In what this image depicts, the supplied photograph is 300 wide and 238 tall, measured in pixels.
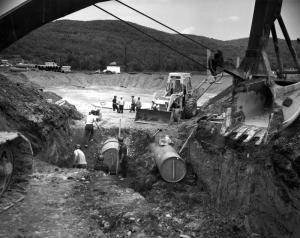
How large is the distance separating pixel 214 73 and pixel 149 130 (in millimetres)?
9122

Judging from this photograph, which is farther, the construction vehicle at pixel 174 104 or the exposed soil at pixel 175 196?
the construction vehicle at pixel 174 104

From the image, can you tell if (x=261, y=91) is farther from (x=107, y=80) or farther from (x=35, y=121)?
(x=107, y=80)

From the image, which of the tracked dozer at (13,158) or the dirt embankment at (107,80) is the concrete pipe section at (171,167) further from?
the dirt embankment at (107,80)

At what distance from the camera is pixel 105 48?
7106cm

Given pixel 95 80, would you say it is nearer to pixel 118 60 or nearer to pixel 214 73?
pixel 118 60

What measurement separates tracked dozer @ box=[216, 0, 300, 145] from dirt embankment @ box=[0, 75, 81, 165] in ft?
19.7

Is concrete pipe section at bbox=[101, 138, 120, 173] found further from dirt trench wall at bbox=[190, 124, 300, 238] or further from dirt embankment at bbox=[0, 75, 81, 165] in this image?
dirt trench wall at bbox=[190, 124, 300, 238]

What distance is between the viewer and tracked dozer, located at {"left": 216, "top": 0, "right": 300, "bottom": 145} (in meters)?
8.47

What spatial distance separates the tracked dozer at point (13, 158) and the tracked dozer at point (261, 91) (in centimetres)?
455

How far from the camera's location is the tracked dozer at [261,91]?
847 centimetres

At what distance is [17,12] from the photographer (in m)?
5.18

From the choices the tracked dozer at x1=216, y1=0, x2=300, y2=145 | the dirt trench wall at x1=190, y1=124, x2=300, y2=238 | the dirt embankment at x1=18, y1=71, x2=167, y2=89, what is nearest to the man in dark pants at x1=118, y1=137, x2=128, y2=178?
the dirt trench wall at x1=190, y1=124, x2=300, y2=238

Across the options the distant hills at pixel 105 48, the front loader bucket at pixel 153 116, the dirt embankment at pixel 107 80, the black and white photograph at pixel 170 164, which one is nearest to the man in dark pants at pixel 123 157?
the black and white photograph at pixel 170 164

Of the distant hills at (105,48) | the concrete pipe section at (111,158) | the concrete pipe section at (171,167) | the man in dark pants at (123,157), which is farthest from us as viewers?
the distant hills at (105,48)
